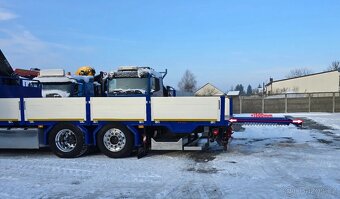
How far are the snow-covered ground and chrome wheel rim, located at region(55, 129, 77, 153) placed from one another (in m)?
0.45

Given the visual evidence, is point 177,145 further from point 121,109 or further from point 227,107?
point 121,109

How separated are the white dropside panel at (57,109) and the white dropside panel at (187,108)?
2.14 metres

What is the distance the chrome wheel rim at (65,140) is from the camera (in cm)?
1100

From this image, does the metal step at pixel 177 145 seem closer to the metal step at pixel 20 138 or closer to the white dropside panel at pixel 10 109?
the metal step at pixel 20 138

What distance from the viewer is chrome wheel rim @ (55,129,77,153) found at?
11000 mm

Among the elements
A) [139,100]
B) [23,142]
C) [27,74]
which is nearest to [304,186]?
[139,100]

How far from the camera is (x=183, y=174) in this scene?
858 cm

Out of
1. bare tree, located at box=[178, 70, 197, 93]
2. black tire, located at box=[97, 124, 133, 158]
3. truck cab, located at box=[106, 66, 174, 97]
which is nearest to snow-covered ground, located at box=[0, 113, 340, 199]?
black tire, located at box=[97, 124, 133, 158]

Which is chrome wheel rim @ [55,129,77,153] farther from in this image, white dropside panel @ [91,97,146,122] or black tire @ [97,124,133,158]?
white dropside panel @ [91,97,146,122]

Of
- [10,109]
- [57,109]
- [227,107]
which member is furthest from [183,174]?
[10,109]

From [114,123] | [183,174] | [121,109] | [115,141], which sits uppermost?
[121,109]

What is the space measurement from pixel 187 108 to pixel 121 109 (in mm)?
1835

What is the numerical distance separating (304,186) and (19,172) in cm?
637

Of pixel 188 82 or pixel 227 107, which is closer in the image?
pixel 227 107
